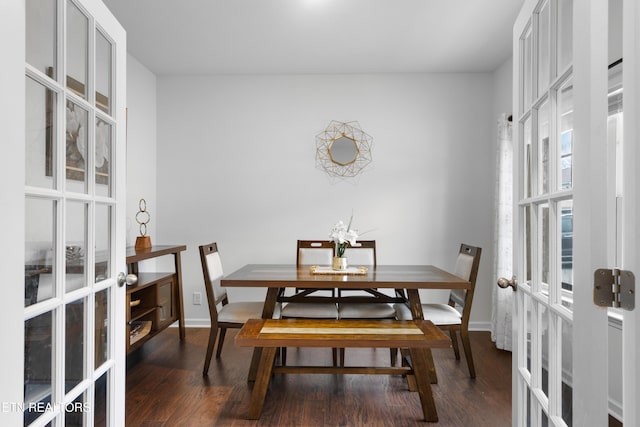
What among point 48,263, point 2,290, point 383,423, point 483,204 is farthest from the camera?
point 483,204

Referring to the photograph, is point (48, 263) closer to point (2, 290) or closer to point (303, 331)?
point (2, 290)

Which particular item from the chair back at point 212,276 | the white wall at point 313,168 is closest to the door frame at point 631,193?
the chair back at point 212,276

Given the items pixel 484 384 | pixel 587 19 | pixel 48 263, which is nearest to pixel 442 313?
pixel 484 384

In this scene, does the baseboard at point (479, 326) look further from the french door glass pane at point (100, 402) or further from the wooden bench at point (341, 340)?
the french door glass pane at point (100, 402)

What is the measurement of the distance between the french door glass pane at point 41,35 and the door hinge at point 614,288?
57.1 inches

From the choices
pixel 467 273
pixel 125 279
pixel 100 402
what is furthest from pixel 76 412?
pixel 467 273

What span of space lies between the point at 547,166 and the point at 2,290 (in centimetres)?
146

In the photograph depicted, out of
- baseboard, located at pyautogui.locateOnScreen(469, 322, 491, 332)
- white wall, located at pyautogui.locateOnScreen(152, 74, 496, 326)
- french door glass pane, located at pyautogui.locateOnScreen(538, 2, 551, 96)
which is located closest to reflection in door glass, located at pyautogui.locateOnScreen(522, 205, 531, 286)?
french door glass pane, located at pyautogui.locateOnScreen(538, 2, 551, 96)

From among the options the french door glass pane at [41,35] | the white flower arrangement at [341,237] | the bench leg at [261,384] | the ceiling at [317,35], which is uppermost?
the ceiling at [317,35]

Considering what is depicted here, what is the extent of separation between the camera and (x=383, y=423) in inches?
83.2

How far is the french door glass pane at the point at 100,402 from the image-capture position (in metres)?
1.35

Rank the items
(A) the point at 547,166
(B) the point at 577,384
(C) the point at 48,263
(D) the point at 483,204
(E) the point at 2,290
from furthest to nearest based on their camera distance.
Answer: (D) the point at 483,204 < (A) the point at 547,166 < (C) the point at 48,263 < (B) the point at 577,384 < (E) the point at 2,290

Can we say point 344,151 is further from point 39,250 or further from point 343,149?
point 39,250

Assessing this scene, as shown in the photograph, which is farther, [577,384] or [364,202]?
[364,202]
